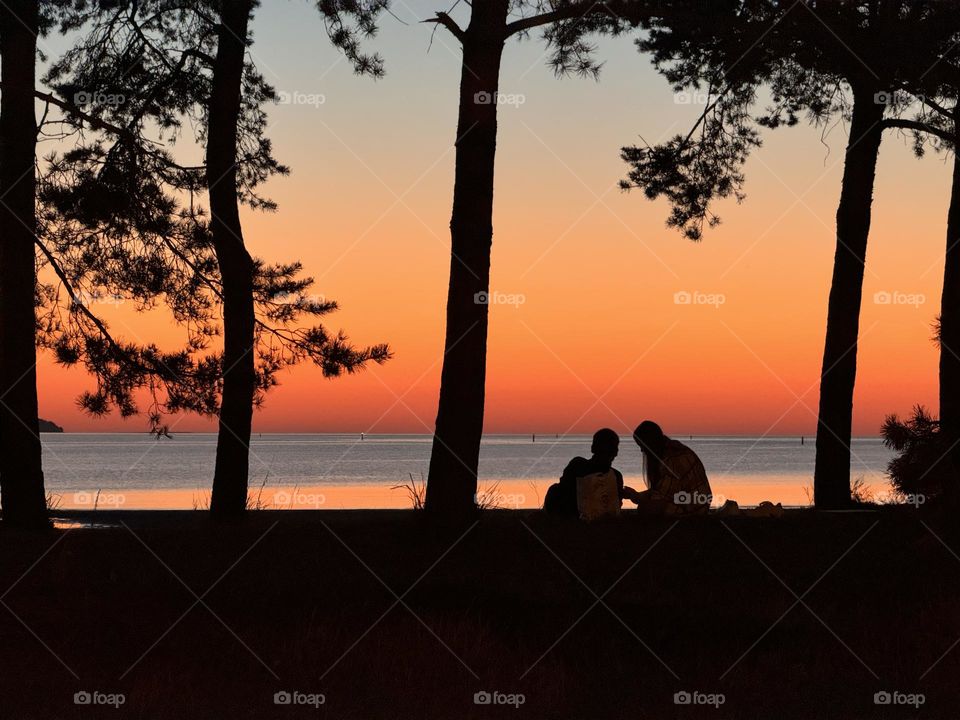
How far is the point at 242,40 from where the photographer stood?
1528cm

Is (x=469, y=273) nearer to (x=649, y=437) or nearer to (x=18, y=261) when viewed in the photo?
(x=649, y=437)

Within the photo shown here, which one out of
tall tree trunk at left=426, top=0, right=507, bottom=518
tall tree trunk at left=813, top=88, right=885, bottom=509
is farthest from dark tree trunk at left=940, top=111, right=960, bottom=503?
tall tree trunk at left=426, top=0, right=507, bottom=518

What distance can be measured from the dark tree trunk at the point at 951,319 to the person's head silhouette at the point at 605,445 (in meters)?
3.26

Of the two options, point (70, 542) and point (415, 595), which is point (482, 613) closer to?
point (415, 595)

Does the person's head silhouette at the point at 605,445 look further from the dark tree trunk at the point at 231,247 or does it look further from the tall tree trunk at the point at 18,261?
the tall tree trunk at the point at 18,261

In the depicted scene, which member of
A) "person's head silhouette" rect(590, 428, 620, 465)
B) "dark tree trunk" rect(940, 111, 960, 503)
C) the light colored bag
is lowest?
the light colored bag

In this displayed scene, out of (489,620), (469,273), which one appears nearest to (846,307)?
(469,273)

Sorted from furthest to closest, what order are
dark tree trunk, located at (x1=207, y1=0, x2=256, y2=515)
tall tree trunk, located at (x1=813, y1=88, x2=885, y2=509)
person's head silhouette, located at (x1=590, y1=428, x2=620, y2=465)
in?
tall tree trunk, located at (x1=813, y1=88, x2=885, y2=509) → dark tree trunk, located at (x1=207, y1=0, x2=256, y2=515) → person's head silhouette, located at (x1=590, y1=428, x2=620, y2=465)

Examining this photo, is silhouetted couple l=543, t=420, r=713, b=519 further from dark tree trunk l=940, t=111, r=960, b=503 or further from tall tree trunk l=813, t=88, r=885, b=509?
tall tree trunk l=813, t=88, r=885, b=509

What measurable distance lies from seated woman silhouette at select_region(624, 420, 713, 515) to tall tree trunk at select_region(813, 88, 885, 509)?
431 centimetres

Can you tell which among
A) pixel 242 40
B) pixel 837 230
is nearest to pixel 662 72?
pixel 837 230

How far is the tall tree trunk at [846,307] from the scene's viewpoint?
15.9m

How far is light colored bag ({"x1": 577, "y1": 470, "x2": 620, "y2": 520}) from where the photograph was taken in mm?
12250

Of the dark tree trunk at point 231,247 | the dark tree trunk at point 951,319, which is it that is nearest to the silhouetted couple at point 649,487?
the dark tree trunk at point 951,319
